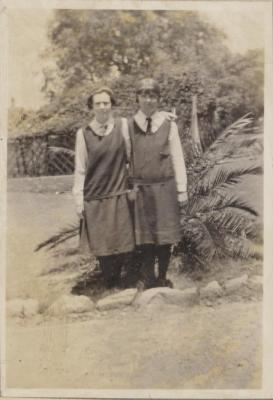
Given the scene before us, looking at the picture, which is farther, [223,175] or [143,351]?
[223,175]

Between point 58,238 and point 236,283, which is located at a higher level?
point 58,238

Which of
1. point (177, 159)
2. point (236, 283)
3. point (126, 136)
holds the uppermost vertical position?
point (126, 136)

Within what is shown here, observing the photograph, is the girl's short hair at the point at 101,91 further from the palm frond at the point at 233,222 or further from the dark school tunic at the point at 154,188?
the palm frond at the point at 233,222

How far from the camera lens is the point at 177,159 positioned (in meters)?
3.72

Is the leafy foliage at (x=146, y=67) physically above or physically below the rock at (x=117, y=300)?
above

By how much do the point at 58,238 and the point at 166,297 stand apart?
0.87 meters

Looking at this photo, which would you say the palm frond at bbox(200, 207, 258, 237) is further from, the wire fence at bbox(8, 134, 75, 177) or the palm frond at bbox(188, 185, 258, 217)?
the wire fence at bbox(8, 134, 75, 177)

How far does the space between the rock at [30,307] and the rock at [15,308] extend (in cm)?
3

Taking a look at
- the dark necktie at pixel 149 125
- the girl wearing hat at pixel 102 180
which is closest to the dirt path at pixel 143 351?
the girl wearing hat at pixel 102 180

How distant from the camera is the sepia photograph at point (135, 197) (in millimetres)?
3670

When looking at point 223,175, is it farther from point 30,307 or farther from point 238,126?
point 30,307

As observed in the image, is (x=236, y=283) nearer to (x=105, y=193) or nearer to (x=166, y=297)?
(x=166, y=297)

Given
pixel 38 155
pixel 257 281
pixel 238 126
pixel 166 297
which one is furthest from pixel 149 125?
pixel 257 281

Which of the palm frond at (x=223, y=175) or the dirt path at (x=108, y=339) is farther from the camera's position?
the palm frond at (x=223, y=175)
